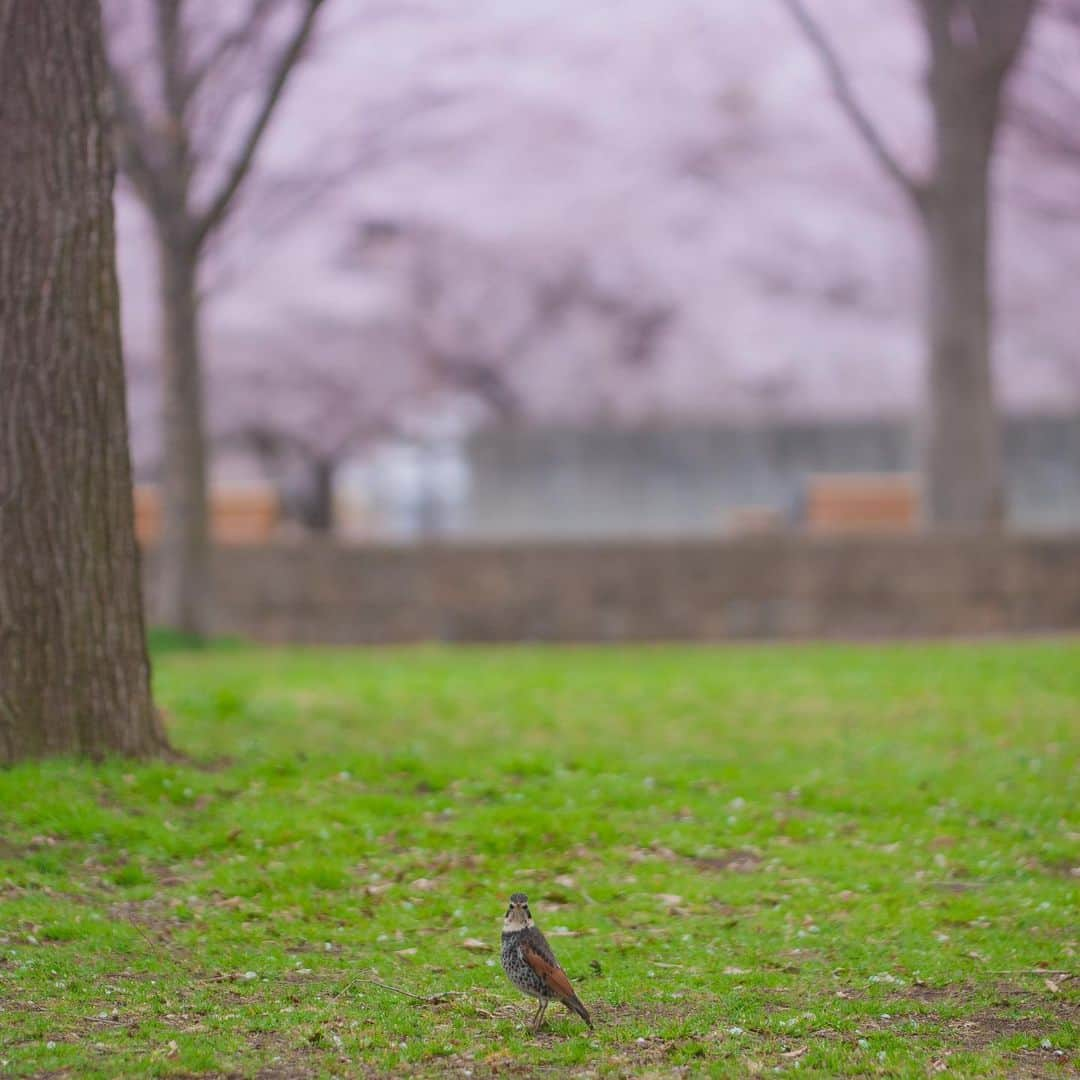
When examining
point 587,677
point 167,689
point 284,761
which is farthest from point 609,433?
point 284,761

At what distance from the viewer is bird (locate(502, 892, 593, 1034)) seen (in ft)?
15.5

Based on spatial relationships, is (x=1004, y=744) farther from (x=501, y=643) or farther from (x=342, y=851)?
(x=501, y=643)

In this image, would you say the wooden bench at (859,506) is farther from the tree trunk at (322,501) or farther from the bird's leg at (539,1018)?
the bird's leg at (539,1018)

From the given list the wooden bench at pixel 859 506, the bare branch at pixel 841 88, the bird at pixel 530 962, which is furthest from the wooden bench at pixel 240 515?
the bird at pixel 530 962

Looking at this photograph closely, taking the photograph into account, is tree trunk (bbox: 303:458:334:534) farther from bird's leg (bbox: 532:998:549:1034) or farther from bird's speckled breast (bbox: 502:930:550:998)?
bird's speckled breast (bbox: 502:930:550:998)

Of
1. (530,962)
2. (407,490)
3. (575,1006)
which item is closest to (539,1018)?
(575,1006)

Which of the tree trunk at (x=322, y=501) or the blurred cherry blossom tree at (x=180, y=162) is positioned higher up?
the blurred cherry blossom tree at (x=180, y=162)

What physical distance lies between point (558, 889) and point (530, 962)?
1.94m

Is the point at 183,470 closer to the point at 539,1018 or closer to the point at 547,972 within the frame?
the point at 539,1018

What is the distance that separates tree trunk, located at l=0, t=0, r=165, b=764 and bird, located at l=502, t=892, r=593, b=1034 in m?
3.48

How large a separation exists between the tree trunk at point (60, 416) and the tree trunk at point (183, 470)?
23.9 feet

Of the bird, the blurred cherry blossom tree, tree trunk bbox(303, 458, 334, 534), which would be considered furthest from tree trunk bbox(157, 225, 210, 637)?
tree trunk bbox(303, 458, 334, 534)

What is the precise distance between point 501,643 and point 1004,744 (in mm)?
7681

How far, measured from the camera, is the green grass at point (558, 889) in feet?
16.4
